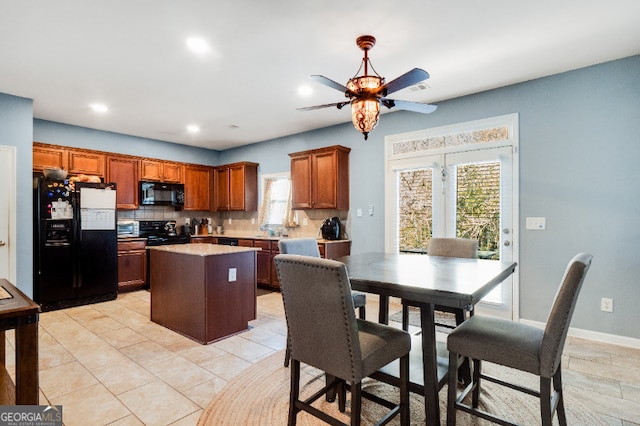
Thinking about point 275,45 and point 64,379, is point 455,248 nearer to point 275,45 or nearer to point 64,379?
point 275,45

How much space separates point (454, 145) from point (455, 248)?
5.38ft

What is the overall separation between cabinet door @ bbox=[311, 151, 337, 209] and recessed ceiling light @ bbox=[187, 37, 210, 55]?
8.10ft

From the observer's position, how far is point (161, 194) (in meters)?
6.10

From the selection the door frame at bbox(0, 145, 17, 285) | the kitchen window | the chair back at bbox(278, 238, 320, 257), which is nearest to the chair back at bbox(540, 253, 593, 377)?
the chair back at bbox(278, 238, 320, 257)

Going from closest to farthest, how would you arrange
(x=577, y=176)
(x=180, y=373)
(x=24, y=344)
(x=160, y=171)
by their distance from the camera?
(x=24, y=344), (x=180, y=373), (x=577, y=176), (x=160, y=171)

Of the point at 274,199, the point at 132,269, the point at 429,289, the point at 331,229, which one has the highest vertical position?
the point at 274,199

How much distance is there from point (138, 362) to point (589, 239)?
431 cm

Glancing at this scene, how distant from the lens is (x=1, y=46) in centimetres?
292

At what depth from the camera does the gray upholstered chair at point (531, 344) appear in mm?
1571

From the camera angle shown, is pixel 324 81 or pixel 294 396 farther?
pixel 324 81

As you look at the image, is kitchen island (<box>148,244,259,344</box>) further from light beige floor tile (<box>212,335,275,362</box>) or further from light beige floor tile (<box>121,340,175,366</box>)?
light beige floor tile (<box>121,340,175,366</box>)

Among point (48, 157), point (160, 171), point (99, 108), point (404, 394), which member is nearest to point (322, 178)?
point (160, 171)

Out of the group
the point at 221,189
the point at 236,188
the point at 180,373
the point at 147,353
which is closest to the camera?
the point at 180,373

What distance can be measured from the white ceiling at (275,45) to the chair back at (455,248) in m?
1.71
